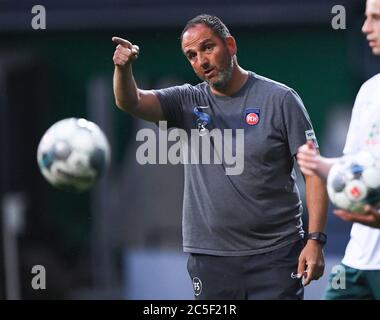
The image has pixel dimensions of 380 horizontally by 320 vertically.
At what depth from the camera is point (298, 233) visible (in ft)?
17.5

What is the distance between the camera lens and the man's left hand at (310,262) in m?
5.14

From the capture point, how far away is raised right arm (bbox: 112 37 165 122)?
17.2ft

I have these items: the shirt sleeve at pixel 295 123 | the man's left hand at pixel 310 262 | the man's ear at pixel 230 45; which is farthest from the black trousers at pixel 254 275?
the man's ear at pixel 230 45

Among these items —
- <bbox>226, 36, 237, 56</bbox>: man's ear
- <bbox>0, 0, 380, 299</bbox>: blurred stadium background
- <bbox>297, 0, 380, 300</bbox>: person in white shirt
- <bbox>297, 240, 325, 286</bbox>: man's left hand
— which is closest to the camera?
<bbox>297, 0, 380, 300</bbox>: person in white shirt

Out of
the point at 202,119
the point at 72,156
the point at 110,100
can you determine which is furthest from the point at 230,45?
the point at 110,100

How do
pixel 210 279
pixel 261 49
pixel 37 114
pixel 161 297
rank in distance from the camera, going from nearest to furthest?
pixel 210 279, pixel 161 297, pixel 261 49, pixel 37 114

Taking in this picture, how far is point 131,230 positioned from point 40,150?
155 inches

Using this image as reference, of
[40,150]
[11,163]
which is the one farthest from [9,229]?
[40,150]

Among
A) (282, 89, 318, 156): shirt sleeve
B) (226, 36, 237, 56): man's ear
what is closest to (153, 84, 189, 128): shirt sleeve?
(226, 36, 237, 56): man's ear

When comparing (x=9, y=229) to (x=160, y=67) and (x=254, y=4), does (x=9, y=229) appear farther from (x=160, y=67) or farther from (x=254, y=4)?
(x=254, y=4)

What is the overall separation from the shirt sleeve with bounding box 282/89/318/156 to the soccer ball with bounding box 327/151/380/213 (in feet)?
1.75

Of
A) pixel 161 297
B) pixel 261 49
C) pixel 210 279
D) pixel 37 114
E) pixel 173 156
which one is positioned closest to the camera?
pixel 210 279

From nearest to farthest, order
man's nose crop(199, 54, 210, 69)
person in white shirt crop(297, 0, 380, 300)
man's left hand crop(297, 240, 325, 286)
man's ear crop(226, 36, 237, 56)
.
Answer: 1. person in white shirt crop(297, 0, 380, 300)
2. man's left hand crop(297, 240, 325, 286)
3. man's nose crop(199, 54, 210, 69)
4. man's ear crop(226, 36, 237, 56)

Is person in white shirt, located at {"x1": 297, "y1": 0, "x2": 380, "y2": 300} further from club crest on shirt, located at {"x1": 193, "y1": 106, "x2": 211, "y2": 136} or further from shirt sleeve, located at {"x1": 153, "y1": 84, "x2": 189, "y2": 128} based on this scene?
shirt sleeve, located at {"x1": 153, "y1": 84, "x2": 189, "y2": 128}
